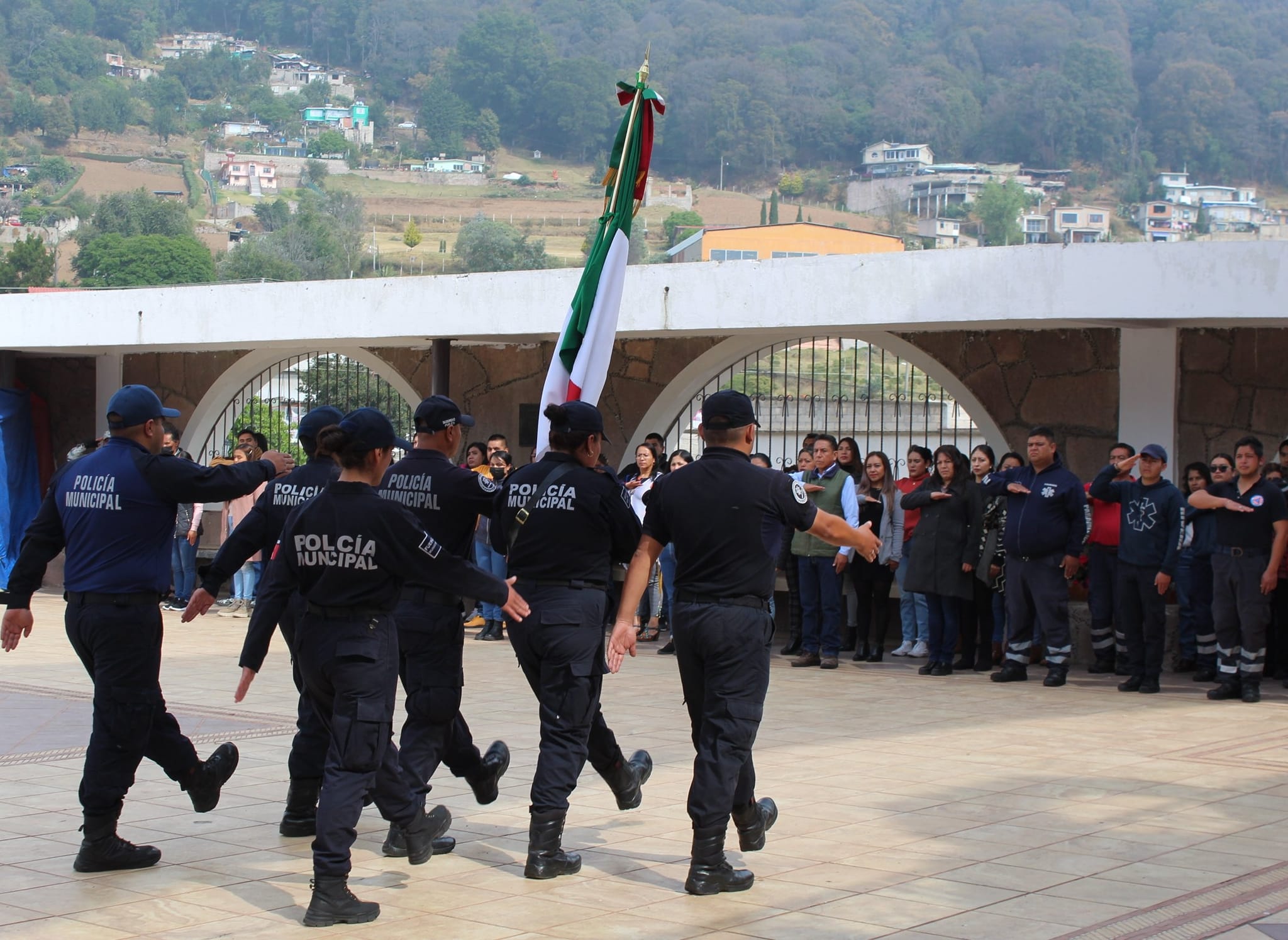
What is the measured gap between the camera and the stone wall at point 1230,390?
12.2 metres

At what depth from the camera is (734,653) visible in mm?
5441

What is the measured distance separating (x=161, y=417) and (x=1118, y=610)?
23.4ft

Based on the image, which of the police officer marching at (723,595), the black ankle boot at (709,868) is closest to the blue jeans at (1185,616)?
the police officer marching at (723,595)

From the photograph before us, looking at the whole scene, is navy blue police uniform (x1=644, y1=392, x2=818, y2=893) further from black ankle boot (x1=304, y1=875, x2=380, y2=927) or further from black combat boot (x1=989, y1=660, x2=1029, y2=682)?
black combat boot (x1=989, y1=660, x2=1029, y2=682)

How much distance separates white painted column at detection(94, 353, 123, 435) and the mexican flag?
Result: 42.1 feet

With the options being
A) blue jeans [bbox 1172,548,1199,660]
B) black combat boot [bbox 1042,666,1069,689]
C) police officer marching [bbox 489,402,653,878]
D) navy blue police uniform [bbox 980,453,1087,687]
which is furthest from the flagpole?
blue jeans [bbox 1172,548,1199,660]

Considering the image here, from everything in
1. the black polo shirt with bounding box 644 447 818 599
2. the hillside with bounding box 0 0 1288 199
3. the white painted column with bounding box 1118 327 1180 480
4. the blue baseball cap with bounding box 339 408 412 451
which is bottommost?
the black polo shirt with bounding box 644 447 818 599

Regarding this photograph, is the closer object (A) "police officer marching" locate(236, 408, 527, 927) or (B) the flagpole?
(A) "police officer marching" locate(236, 408, 527, 927)

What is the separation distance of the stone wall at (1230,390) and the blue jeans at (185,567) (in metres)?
9.57

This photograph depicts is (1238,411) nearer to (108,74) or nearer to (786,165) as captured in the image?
(786,165)

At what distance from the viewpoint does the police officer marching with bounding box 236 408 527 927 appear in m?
5.11

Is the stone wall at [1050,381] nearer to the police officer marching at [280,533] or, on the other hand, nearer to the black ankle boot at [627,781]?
the black ankle boot at [627,781]

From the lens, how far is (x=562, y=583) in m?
5.73

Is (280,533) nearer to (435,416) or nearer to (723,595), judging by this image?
(435,416)
